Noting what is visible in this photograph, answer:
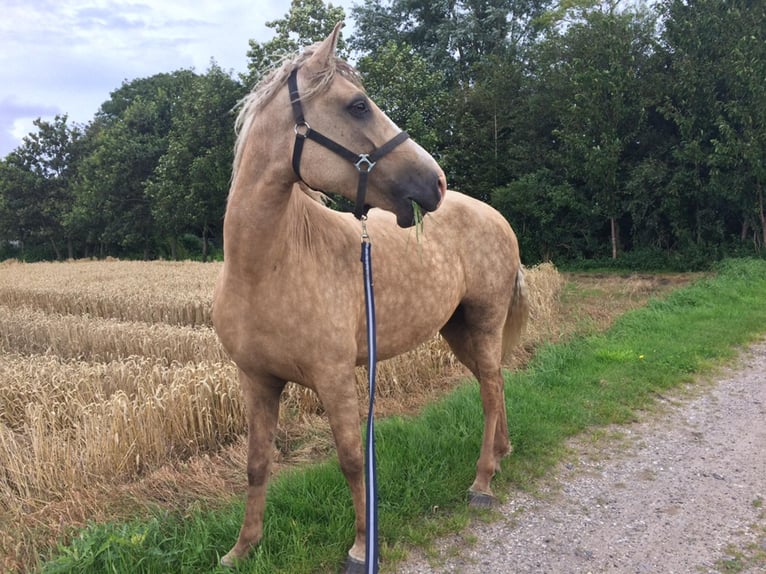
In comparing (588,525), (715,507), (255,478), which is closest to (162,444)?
(255,478)

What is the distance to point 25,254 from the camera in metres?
43.4

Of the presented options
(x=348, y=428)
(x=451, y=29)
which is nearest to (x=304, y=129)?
(x=348, y=428)

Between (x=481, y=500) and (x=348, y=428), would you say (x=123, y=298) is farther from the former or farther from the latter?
(x=348, y=428)

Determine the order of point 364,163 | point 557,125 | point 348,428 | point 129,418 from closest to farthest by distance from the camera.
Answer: point 364,163 → point 348,428 → point 129,418 → point 557,125

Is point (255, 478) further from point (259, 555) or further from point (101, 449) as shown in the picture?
point (101, 449)

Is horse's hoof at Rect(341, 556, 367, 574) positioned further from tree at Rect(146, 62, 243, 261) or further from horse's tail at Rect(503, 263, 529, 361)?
tree at Rect(146, 62, 243, 261)

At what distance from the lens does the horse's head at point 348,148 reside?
2396mm

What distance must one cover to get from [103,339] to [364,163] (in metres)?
7.63

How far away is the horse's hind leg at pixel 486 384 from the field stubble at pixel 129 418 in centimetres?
148

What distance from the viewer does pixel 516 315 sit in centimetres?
474

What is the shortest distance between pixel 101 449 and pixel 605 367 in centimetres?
573

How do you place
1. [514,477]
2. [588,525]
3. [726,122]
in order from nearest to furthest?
[588,525] < [514,477] < [726,122]

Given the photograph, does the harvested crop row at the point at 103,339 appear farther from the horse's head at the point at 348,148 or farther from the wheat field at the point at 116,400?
the horse's head at the point at 348,148

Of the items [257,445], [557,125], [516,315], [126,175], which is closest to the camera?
[257,445]
